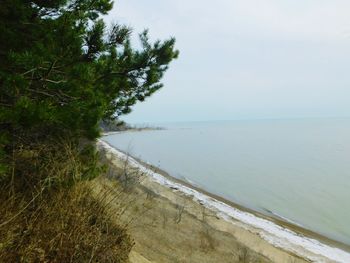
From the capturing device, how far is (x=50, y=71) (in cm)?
302

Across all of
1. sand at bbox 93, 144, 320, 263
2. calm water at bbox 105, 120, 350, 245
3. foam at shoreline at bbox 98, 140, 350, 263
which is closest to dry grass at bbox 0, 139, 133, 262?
sand at bbox 93, 144, 320, 263

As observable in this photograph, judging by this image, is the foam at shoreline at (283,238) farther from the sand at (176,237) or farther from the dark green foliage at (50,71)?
the dark green foliage at (50,71)

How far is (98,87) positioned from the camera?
159 inches

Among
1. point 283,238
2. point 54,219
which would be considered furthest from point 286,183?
point 54,219

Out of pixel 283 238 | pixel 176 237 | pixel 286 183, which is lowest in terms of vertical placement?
pixel 283 238

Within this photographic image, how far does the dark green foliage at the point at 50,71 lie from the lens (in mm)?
2711

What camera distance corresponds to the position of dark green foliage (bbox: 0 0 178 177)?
8.89ft

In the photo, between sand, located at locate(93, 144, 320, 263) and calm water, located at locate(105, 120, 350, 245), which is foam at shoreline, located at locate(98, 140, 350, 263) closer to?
sand, located at locate(93, 144, 320, 263)

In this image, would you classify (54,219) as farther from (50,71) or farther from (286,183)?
(286,183)

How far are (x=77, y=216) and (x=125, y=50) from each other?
2564 mm

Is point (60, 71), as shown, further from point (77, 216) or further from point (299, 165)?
point (299, 165)

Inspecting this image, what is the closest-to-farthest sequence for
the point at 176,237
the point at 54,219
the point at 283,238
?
the point at 54,219, the point at 176,237, the point at 283,238

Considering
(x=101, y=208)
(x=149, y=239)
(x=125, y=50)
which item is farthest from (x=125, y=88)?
(x=149, y=239)

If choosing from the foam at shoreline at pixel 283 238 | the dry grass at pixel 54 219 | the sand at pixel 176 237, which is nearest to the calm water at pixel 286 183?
the foam at shoreline at pixel 283 238
